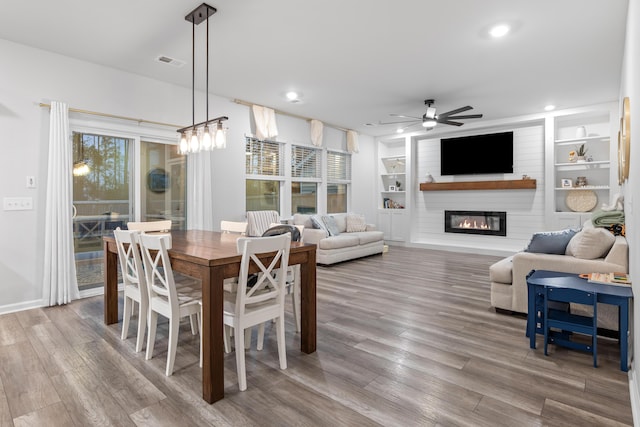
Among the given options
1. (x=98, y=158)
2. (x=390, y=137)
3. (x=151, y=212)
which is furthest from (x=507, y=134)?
(x=98, y=158)

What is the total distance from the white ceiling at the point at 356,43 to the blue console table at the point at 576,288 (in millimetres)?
2308

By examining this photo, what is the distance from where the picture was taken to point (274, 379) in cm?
220

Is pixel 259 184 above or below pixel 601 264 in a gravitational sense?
above

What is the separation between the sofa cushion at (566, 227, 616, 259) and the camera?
9.75ft

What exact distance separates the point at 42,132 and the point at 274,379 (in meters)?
3.76

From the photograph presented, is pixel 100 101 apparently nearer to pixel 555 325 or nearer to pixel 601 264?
pixel 555 325

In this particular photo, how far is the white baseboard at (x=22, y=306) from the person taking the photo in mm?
3570

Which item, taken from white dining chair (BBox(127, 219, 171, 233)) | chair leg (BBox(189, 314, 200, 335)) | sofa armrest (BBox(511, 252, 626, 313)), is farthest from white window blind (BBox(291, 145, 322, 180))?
sofa armrest (BBox(511, 252, 626, 313))

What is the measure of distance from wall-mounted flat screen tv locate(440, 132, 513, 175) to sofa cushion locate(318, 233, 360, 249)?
119 inches

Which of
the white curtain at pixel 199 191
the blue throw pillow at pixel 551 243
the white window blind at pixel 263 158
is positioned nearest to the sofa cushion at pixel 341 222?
the white window blind at pixel 263 158

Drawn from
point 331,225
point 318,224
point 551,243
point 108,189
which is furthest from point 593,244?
point 108,189

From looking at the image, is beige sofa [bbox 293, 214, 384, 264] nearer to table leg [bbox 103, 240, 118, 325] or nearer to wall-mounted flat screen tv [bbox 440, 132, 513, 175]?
wall-mounted flat screen tv [bbox 440, 132, 513, 175]

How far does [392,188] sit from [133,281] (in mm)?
6962

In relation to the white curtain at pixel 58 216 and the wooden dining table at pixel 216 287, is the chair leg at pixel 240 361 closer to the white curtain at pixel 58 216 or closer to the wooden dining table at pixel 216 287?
the wooden dining table at pixel 216 287
